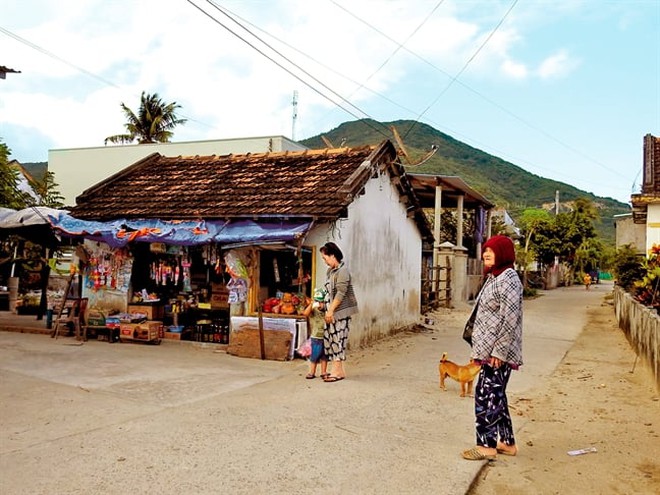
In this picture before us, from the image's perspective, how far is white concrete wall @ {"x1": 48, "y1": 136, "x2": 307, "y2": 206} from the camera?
27.0 meters

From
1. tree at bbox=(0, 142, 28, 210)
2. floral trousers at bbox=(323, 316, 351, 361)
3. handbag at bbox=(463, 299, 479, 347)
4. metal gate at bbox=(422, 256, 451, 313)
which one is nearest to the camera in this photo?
handbag at bbox=(463, 299, 479, 347)

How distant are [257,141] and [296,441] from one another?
21606mm

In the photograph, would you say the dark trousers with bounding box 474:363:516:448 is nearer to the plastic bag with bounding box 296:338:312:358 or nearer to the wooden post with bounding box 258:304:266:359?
the plastic bag with bounding box 296:338:312:358

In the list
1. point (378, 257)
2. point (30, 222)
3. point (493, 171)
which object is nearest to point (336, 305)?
point (378, 257)

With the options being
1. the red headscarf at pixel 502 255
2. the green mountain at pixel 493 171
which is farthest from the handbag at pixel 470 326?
the green mountain at pixel 493 171

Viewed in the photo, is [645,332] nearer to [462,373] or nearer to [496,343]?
[462,373]

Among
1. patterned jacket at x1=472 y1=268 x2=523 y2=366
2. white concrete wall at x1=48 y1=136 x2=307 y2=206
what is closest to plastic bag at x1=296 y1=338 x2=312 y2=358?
patterned jacket at x1=472 y1=268 x2=523 y2=366

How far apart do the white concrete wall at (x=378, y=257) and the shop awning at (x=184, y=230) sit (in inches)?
30.8

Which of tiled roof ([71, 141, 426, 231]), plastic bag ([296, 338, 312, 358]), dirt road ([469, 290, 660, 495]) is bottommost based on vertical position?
dirt road ([469, 290, 660, 495])

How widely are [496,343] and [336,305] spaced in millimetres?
3203

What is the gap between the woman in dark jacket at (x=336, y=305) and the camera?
25.8ft

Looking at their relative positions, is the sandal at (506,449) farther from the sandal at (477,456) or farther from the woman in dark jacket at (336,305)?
the woman in dark jacket at (336,305)

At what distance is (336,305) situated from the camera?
7863mm

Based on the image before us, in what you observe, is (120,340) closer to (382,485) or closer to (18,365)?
(18,365)
